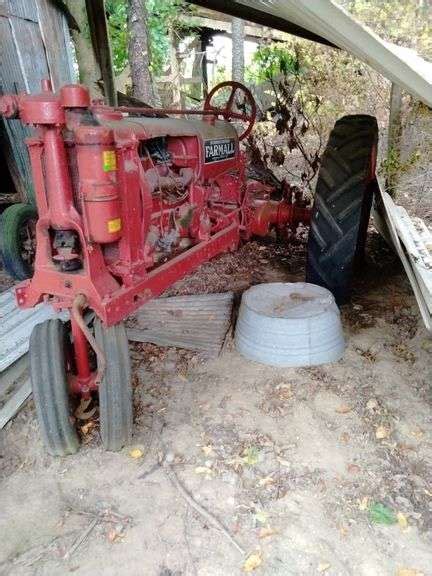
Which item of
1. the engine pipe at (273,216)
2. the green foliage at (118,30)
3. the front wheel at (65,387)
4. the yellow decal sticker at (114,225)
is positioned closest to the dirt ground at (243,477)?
the front wheel at (65,387)

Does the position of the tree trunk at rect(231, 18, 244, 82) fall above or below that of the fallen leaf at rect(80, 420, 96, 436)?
above

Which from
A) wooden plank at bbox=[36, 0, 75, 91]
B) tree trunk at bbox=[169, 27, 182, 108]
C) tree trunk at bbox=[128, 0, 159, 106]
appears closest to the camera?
wooden plank at bbox=[36, 0, 75, 91]

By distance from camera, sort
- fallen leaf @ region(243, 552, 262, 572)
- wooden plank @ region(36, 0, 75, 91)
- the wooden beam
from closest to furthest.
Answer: fallen leaf @ region(243, 552, 262, 572) → the wooden beam → wooden plank @ region(36, 0, 75, 91)

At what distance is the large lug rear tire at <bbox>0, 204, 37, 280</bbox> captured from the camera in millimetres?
3457

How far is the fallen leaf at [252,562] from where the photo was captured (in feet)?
5.78

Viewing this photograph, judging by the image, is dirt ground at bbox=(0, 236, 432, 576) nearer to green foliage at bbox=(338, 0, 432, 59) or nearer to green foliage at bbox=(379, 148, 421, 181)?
green foliage at bbox=(379, 148, 421, 181)

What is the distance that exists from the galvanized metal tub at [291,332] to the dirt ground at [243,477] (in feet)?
0.24

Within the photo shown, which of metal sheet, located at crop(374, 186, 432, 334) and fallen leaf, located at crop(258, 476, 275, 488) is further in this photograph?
metal sheet, located at crop(374, 186, 432, 334)

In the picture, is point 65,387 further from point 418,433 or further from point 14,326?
point 418,433

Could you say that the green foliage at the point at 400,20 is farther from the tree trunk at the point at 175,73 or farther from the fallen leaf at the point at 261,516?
the fallen leaf at the point at 261,516

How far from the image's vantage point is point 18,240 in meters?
3.53

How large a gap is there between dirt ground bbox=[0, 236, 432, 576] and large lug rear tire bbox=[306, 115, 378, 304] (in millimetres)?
536

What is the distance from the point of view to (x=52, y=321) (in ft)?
7.41

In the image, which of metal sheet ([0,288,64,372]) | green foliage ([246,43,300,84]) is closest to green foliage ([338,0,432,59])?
green foliage ([246,43,300,84])
